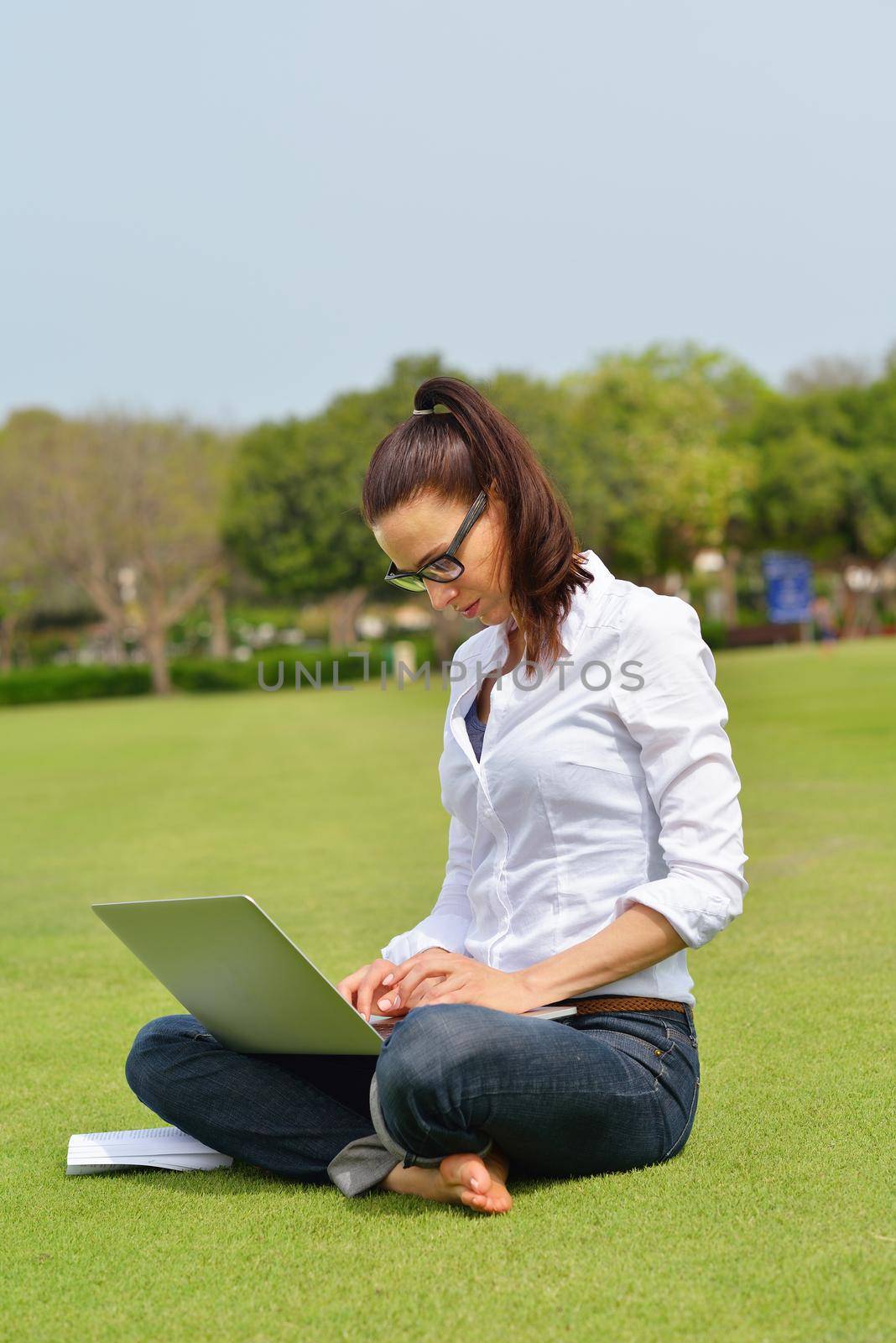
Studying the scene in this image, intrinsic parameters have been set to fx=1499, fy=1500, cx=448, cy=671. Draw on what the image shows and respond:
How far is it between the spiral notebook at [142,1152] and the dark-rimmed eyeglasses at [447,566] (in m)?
1.32

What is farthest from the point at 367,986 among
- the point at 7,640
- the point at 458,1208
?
the point at 7,640

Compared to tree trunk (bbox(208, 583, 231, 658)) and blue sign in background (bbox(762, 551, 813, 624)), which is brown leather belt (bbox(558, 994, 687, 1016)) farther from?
blue sign in background (bbox(762, 551, 813, 624))

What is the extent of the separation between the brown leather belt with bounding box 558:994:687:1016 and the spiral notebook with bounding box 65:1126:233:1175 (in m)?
0.91

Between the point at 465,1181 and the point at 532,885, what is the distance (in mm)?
555

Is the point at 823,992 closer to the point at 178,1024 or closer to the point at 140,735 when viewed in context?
the point at 178,1024

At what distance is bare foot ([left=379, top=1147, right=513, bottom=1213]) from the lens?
2732 mm

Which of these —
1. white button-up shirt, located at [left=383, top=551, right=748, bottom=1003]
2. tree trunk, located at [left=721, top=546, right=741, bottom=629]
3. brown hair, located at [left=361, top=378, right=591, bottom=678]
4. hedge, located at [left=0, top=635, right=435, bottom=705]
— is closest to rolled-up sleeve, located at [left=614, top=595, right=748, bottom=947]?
white button-up shirt, located at [left=383, top=551, right=748, bottom=1003]

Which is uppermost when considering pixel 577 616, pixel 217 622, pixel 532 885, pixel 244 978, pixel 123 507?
pixel 123 507

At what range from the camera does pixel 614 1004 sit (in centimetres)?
282

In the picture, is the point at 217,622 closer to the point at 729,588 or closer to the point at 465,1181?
the point at 729,588

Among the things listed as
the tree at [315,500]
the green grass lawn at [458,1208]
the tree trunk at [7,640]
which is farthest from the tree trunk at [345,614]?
the green grass lawn at [458,1208]

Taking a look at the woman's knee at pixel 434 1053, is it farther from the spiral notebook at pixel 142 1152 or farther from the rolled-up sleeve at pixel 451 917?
the spiral notebook at pixel 142 1152

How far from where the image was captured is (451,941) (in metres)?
3.08

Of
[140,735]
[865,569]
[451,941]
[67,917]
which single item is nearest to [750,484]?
[865,569]
